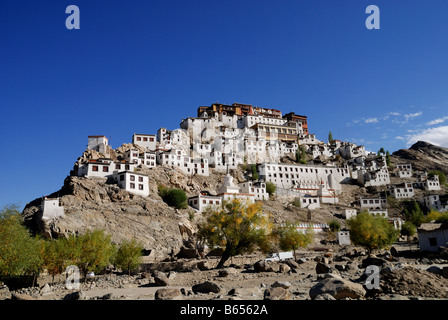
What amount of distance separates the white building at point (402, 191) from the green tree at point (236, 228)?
Result: 73.4 m

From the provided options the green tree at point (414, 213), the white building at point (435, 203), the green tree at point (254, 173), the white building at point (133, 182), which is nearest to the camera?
the white building at point (133, 182)

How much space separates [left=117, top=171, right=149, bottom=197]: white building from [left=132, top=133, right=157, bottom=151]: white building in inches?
920

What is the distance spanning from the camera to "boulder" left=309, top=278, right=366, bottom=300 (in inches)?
556

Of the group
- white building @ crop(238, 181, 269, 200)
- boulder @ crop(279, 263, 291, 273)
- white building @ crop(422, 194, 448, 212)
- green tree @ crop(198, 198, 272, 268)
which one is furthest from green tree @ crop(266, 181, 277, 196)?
boulder @ crop(279, 263, 291, 273)

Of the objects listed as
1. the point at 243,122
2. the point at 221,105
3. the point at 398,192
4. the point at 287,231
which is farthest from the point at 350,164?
the point at 287,231

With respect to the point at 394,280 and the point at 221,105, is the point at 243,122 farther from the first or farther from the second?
the point at 394,280

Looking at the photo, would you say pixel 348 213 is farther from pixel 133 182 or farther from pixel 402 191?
pixel 133 182

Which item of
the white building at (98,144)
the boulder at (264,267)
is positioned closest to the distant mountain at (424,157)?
the white building at (98,144)

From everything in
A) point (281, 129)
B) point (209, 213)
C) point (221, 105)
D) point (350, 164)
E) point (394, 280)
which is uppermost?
point (221, 105)

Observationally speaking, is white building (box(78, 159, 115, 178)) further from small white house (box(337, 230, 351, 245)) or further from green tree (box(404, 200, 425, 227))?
green tree (box(404, 200, 425, 227))

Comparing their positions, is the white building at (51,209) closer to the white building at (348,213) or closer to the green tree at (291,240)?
the green tree at (291,240)

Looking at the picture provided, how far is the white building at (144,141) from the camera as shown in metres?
86.0
